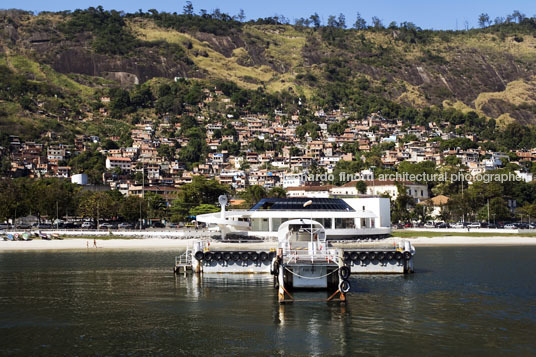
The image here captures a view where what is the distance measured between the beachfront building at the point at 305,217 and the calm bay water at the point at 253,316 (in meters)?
10.4

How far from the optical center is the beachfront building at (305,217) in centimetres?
7131

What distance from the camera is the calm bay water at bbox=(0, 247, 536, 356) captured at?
34.1 meters

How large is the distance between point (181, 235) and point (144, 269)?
157 ft

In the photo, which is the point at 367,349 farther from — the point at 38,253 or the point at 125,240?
the point at 125,240

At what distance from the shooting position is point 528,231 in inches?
5064

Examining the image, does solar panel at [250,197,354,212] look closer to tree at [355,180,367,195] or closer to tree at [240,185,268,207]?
tree at [240,185,268,207]

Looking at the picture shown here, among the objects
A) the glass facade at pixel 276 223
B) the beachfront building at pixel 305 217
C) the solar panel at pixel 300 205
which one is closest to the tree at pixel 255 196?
the beachfront building at pixel 305 217

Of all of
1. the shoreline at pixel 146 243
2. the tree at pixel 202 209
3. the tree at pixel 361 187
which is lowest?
the shoreline at pixel 146 243

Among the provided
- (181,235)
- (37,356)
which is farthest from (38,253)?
(37,356)

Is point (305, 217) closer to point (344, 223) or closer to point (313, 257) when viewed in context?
point (344, 223)

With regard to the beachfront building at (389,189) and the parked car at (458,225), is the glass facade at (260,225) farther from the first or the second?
the beachfront building at (389,189)

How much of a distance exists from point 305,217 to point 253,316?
29.7 m

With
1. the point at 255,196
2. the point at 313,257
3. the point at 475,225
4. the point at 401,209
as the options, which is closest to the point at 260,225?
the point at 313,257

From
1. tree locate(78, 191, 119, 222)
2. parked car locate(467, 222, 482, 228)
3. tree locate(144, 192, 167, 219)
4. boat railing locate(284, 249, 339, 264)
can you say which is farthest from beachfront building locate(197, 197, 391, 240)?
tree locate(144, 192, 167, 219)
